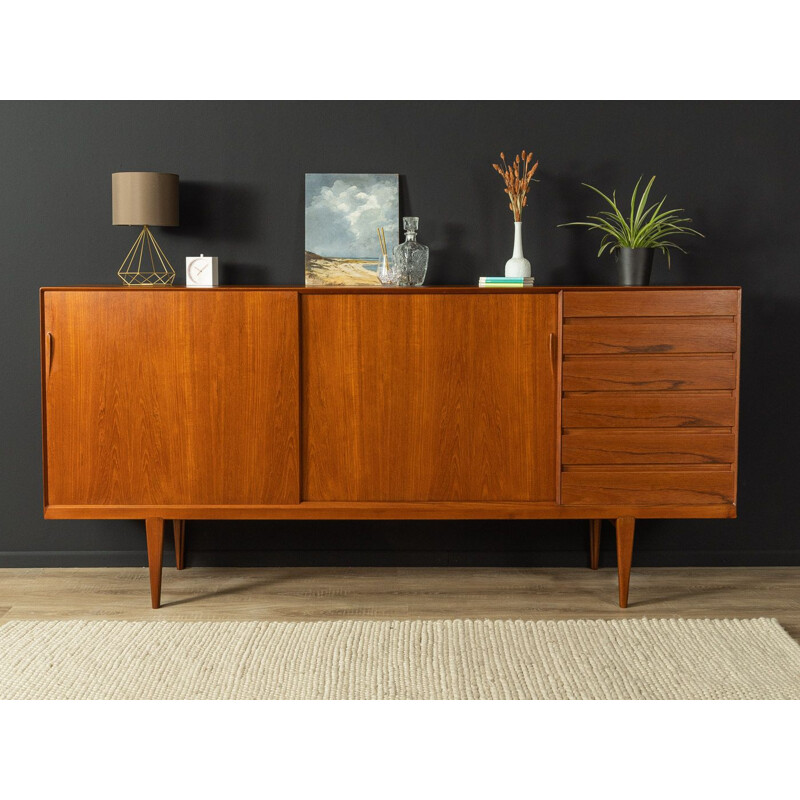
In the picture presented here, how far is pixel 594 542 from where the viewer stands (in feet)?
12.3

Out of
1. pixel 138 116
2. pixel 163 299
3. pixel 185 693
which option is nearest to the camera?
pixel 185 693

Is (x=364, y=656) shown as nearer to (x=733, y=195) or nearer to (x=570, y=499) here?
(x=570, y=499)

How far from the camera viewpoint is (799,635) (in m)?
3.10

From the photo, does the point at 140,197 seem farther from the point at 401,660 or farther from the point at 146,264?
the point at 401,660

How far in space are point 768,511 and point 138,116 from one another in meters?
3.12

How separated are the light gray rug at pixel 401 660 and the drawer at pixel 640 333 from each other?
980mm

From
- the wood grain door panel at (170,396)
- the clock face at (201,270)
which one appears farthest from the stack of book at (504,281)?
the clock face at (201,270)

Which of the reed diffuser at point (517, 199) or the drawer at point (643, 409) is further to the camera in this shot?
the reed diffuser at point (517, 199)

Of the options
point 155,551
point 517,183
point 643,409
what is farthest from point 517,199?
point 155,551

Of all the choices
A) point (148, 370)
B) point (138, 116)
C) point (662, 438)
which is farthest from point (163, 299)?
point (662, 438)

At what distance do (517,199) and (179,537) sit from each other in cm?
196

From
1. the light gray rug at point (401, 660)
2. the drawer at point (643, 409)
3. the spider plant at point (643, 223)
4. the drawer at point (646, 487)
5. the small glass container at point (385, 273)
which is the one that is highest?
the spider plant at point (643, 223)

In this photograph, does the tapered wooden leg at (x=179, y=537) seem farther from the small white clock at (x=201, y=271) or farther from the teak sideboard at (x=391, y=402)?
the small white clock at (x=201, y=271)

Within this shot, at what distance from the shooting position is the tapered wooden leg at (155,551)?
3311 mm
